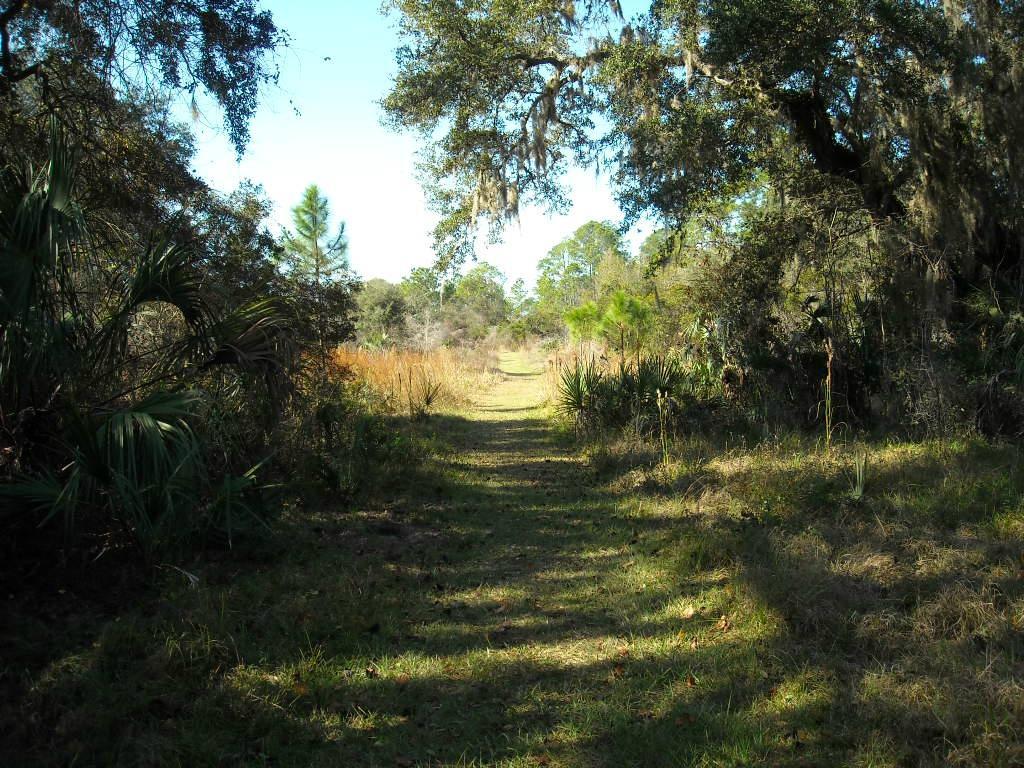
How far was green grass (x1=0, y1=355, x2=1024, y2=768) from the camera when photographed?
9.73 ft

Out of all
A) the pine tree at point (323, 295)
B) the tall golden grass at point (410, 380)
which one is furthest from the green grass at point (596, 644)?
the tall golden grass at point (410, 380)

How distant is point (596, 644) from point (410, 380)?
31.6 ft

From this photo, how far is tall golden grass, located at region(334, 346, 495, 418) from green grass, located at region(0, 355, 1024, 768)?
504 cm

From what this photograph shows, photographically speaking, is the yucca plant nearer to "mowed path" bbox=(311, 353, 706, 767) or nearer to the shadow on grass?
Answer: "mowed path" bbox=(311, 353, 706, 767)

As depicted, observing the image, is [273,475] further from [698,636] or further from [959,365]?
[959,365]

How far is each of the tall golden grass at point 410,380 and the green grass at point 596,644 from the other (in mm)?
5045

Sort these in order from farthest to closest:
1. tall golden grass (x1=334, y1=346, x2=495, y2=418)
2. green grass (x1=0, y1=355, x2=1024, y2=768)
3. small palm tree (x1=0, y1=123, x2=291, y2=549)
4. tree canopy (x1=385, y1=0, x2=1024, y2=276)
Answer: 1. tall golden grass (x1=334, y1=346, x2=495, y2=418)
2. tree canopy (x1=385, y1=0, x2=1024, y2=276)
3. small palm tree (x1=0, y1=123, x2=291, y2=549)
4. green grass (x1=0, y1=355, x2=1024, y2=768)

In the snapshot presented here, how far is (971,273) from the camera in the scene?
27.5ft

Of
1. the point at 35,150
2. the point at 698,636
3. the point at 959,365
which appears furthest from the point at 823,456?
the point at 35,150

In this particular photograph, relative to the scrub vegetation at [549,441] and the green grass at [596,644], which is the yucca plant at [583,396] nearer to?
the scrub vegetation at [549,441]

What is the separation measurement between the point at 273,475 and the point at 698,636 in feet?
14.5

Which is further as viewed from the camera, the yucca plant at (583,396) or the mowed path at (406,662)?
the yucca plant at (583,396)

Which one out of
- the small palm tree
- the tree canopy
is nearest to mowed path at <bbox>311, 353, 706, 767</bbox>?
the small palm tree

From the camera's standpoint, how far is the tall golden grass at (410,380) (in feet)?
41.7
